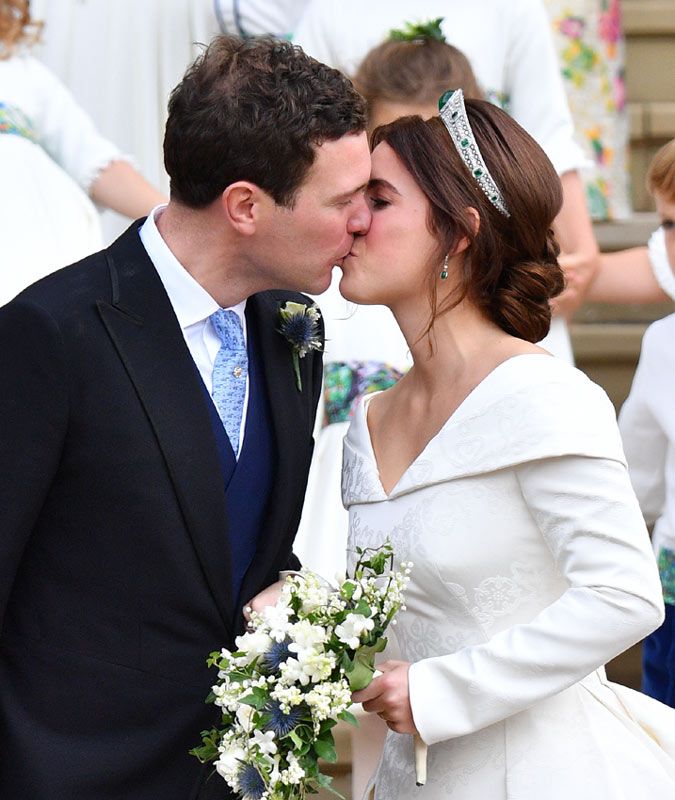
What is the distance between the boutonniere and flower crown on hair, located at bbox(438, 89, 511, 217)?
0.44 m

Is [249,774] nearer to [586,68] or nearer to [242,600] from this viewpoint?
[242,600]

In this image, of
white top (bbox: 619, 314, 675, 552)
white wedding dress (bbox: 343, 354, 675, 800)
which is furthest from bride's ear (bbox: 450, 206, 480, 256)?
white top (bbox: 619, 314, 675, 552)

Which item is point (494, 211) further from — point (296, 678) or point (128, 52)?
point (128, 52)

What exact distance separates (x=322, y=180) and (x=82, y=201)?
203cm

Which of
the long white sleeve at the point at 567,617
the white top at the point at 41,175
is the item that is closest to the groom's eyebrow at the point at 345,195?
the long white sleeve at the point at 567,617

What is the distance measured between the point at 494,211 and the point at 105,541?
0.90 meters

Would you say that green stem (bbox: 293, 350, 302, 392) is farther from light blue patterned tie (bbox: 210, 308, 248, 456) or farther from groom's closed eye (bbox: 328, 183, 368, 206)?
groom's closed eye (bbox: 328, 183, 368, 206)

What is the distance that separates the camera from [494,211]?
2344mm

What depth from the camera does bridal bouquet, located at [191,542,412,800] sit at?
194 cm

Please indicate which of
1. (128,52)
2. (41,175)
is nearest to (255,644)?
(41,175)

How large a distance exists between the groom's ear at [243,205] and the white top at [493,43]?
238 cm

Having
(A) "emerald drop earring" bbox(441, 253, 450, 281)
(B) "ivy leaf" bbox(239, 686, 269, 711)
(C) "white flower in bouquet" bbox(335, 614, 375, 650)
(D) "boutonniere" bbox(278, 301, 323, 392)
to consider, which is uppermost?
(A) "emerald drop earring" bbox(441, 253, 450, 281)

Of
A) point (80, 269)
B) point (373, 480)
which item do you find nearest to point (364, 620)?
point (373, 480)

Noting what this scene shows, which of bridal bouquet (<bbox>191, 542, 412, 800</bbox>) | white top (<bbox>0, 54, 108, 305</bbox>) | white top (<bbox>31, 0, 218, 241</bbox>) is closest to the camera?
bridal bouquet (<bbox>191, 542, 412, 800</bbox>)
